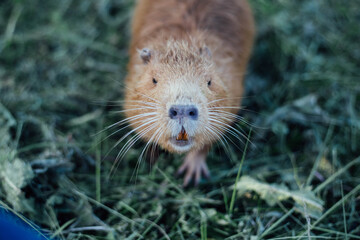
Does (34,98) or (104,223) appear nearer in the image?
(104,223)

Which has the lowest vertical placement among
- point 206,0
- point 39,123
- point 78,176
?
point 78,176

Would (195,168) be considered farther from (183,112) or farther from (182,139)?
(183,112)

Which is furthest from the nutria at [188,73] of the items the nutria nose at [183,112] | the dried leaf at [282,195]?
the dried leaf at [282,195]

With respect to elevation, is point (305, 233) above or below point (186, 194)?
below

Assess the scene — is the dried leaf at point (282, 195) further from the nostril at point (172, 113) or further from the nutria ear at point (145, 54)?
Result: the nutria ear at point (145, 54)

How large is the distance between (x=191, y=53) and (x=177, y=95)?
0.50m

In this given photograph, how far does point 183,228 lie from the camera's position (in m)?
2.68

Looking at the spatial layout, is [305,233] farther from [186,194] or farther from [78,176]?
[78,176]

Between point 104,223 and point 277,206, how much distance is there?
4.58 feet

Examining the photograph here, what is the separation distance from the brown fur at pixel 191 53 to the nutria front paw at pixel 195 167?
290 millimetres

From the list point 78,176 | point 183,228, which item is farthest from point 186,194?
point 78,176

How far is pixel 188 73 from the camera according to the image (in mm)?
2490

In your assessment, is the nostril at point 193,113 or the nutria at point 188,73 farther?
the nutria at point 188,73

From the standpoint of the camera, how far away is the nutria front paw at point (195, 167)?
314 centimetres
